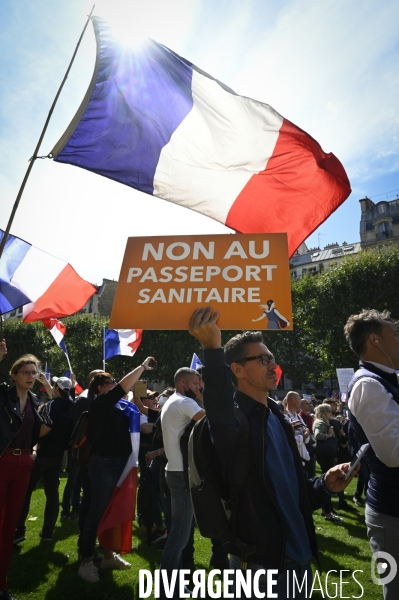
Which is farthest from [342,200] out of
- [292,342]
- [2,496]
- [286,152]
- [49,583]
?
[292,342]

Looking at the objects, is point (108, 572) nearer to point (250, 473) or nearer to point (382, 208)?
point (250, 473)

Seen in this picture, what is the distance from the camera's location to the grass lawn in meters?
4.15

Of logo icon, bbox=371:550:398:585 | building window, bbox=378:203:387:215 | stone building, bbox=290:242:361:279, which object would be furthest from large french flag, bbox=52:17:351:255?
building window, bbox=378:203:387:215

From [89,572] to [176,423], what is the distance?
1853mm

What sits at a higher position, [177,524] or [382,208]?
[382,208]

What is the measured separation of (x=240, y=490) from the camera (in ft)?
6.36

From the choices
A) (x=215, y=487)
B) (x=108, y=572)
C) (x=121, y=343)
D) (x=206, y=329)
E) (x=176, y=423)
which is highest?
(x=121, y=343)

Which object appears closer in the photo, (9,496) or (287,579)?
(287,579)

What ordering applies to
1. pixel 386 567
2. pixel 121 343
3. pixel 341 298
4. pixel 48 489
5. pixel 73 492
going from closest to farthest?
pixel 386 567 < pixel 48 489 < pixel 73 492 < pixel 121 343 < pixel 341 298

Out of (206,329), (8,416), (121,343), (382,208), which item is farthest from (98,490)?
(382,208)

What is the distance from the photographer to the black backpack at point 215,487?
192 cm

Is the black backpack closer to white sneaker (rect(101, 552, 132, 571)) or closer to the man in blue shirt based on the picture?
the man in blue shirt

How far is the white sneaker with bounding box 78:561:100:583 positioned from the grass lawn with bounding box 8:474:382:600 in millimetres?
55

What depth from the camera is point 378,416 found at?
8.05 feet
